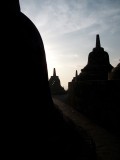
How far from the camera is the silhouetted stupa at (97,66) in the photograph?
14.8m

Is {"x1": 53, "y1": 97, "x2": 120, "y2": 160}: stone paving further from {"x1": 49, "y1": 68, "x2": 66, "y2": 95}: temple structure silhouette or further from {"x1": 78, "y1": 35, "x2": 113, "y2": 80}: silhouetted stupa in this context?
{"x1": 49, "y1": 68, "x2": 66, "y2": 95}: temple structure silhouette

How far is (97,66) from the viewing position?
15.8 metres

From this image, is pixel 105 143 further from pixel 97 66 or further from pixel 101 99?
pixel 97 66

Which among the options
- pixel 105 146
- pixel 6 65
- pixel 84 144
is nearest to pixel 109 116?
pixel 105 146

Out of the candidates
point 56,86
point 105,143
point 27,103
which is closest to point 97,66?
point 56,86

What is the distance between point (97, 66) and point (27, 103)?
14339 millimetres

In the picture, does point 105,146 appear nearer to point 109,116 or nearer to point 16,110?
point 109,116

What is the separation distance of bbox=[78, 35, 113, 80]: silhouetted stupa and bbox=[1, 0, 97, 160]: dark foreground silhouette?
12700 millimetres

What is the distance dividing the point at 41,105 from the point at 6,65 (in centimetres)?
54

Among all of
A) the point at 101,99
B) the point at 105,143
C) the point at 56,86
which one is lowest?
the point at 105,143

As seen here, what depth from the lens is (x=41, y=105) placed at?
201cm

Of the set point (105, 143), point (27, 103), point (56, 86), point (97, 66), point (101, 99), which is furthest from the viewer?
point (56, 86)

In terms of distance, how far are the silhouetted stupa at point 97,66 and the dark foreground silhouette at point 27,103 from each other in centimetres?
1270

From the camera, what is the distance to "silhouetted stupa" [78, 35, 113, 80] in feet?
48.7
